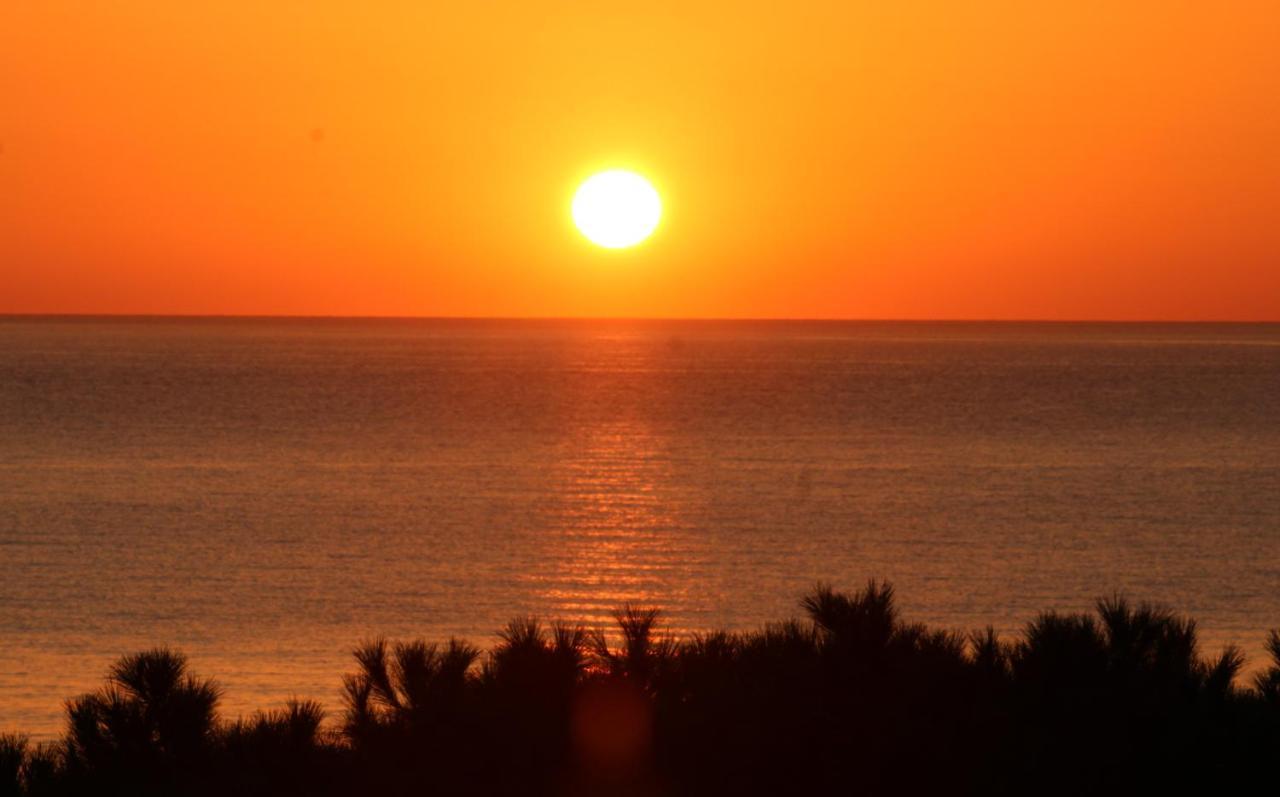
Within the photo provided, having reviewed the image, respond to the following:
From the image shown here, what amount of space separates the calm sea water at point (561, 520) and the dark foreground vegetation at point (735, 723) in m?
14.0

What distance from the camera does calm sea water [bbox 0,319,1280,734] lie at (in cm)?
3244

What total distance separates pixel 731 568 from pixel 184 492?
81.3ft

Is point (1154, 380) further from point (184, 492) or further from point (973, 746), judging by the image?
point (973, 746)

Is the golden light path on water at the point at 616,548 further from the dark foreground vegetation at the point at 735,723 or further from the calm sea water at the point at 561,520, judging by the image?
the dark foreground vegetation at the point at 735,723

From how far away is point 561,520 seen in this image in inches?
1972

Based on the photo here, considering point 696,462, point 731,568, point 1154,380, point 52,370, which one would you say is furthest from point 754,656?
point 52,370

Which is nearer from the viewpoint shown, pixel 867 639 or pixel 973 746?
pixel 973 746

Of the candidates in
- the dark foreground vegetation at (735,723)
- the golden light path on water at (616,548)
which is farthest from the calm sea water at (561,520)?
the dark foreground vegetation at (735,723)

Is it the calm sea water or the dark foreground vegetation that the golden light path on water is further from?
the dark foreground vegetation

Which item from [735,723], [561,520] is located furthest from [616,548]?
[735,723]

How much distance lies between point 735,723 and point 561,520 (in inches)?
1659

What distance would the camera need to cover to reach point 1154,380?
15638 cm

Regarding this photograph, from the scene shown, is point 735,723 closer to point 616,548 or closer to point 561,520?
point 616,548

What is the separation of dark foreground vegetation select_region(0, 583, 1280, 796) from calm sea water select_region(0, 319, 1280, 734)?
14.0 metres
